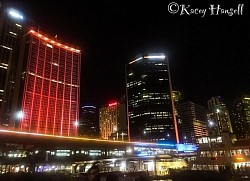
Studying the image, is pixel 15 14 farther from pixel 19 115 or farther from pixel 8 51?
pixel 19 115

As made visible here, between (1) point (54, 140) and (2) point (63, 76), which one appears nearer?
(1) point (54, 140)

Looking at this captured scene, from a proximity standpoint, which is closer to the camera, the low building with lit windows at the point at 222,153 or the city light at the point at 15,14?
the low building with lit windows at the point at 222,153

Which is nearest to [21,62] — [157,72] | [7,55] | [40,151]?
[7,55]

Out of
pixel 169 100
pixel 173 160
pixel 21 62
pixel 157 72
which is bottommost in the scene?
pixel 173 160

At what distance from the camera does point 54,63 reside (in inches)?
5792

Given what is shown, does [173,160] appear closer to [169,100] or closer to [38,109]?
[38,109]

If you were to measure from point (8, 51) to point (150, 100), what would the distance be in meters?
94.9

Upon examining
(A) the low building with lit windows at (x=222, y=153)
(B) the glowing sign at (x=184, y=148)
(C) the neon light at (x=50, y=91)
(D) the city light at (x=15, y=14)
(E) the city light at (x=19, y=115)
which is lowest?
(A) the low building with lit windows at (x=222, y=153)

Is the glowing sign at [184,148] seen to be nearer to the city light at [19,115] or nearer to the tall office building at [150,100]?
the tall office building at [150,100]

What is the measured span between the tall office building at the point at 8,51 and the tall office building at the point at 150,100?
8527 centimetres

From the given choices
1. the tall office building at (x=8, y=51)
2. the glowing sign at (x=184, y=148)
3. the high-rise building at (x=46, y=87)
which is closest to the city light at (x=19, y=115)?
the high-rise building at (x=46, y=87)

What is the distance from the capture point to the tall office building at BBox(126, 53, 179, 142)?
163 metres

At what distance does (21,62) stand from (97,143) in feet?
246

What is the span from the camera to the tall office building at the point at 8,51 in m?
113
